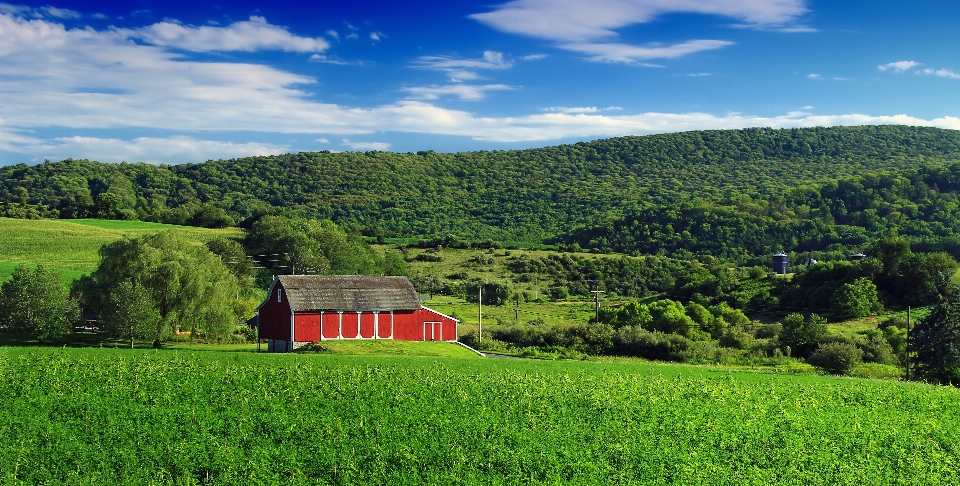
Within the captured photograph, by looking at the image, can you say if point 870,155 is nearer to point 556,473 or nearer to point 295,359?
point 295,359

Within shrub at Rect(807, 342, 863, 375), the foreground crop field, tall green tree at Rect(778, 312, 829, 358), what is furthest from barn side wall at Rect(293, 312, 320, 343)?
shrub at Rect(807, 342, 863, 375)

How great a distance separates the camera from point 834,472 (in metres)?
20.5

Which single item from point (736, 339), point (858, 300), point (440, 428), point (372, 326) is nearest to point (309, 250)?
point (372, 326)

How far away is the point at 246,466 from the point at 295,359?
1887 centimetres

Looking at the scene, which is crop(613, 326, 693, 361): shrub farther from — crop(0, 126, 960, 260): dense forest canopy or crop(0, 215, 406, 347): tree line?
crop(0, 126, 960, 260): dense forest canopy

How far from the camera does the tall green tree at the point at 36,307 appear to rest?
1841 inches

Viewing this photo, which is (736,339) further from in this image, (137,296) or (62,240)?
(62,240)

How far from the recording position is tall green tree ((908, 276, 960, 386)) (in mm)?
42125

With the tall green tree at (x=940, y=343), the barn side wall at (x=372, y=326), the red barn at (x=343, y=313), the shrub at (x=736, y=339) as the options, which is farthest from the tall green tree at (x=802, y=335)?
the red barn at (x=343, y=313)

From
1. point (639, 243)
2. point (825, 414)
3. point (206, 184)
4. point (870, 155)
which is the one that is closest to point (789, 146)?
point (870, 155)

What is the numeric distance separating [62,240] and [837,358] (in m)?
69.7

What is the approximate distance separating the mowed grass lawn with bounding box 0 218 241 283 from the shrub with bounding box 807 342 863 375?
2039 inches

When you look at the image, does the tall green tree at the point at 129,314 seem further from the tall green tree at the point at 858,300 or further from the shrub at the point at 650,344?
the tall green tree at the point at 858,300

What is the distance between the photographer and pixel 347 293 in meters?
54.3
